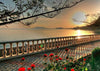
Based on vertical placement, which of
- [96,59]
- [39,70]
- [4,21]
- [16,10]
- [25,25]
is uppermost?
[16,10]

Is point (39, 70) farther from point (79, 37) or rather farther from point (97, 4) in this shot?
point (79, 37)

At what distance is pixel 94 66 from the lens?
125 inches

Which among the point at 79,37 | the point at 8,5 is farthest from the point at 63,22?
the point at 8,5

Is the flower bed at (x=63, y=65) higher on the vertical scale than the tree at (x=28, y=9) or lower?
lower

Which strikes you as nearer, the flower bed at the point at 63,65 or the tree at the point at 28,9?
the flower bed at the point at 63,65

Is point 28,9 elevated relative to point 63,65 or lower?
elevated

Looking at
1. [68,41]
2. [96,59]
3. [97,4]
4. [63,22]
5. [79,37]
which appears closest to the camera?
[96,59]

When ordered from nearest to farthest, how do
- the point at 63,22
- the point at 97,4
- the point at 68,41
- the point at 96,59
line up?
the point at 96,59 → the point at 97,4 → the point at 63,22 → the point at 68,41

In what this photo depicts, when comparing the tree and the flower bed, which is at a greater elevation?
the tree

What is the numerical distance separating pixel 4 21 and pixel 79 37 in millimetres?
9420

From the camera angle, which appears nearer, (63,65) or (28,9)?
(63,65)

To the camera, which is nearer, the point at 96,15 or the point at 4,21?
the point at 4,21

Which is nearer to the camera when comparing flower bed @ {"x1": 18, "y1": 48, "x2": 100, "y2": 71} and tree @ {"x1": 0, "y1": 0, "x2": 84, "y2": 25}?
flower bed @ {"x1": 18, "y1": 48, "x2": 100, "y2": 71}

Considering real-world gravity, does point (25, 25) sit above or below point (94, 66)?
above
